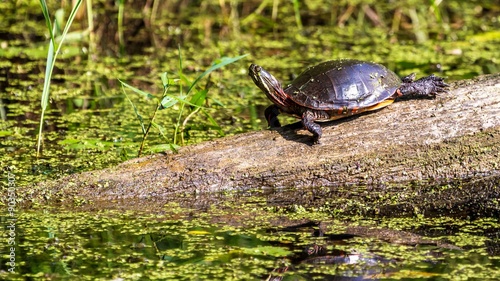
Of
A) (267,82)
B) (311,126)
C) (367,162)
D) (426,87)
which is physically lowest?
(367,162)

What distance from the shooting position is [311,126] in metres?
3.92

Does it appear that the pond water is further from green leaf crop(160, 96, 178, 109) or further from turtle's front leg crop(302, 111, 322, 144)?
turtle's front leg crop(302, 111, 322, 144)

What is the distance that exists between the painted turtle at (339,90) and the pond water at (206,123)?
1.44 ft

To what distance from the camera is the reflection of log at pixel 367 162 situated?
3.88 metres

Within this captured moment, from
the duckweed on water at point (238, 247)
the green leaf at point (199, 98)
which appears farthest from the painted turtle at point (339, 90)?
the duckweed on water at point (238, 247)

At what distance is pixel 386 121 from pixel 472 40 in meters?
3.85

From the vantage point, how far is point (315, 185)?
4027 mm

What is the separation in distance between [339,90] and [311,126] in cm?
27

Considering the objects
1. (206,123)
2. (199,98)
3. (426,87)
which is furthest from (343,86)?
(206,123)

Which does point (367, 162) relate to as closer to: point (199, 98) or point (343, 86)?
point (343, 86)

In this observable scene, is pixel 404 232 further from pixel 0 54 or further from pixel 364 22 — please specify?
pixel 364 22

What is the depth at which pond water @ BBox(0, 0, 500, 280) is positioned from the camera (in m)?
3.05

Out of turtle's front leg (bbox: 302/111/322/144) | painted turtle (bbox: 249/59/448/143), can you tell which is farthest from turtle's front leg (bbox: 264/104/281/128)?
turtle's front leg (bbox: 302/111/322/144)

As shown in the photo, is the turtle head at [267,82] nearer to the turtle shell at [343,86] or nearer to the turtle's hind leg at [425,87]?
the turtle shell at [343,86]
